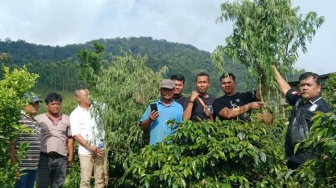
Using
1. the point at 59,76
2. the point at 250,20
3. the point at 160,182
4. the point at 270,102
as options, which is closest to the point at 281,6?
the point at 250,20

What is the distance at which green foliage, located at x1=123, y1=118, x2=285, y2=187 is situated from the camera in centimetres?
481

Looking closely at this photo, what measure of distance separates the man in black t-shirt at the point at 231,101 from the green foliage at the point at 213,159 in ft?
1.20

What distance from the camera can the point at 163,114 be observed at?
5602 mm

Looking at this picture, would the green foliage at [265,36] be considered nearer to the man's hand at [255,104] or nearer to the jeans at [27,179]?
the man's hand at [255,104]

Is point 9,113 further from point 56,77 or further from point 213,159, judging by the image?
point 56,77

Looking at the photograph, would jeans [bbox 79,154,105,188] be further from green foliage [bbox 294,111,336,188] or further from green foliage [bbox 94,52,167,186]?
green foliage [bbox 294,111,336,188]

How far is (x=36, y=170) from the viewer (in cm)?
609

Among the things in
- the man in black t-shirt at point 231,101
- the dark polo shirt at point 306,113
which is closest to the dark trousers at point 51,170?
the man in black t-shirt at point 231,101

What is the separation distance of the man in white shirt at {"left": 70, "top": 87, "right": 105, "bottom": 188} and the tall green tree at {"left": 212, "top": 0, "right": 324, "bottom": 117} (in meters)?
1.89

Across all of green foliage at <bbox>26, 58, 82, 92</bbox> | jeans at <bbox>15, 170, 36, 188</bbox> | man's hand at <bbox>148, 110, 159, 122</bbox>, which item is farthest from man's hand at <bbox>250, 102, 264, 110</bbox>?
green foliage at <bbox>26, 58, 82, 92</bbox>

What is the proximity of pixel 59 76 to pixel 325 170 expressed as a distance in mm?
81875

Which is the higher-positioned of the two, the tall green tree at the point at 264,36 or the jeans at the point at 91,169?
the tall green tree at the point at 264,36

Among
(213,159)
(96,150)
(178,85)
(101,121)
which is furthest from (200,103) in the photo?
(96,150)

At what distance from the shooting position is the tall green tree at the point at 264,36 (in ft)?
17.3
